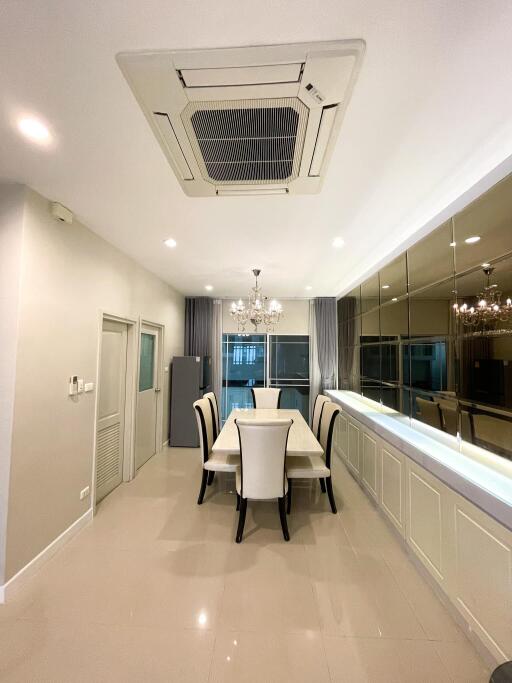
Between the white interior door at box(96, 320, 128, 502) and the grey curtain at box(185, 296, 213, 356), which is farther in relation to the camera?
the grey curtain at box(185, 296, 213, 356)

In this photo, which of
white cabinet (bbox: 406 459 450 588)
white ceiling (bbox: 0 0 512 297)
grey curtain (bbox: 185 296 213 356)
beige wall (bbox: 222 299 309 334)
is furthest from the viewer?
beige wall (bbox: 222 299 309 334)

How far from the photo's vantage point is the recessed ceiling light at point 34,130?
142cm

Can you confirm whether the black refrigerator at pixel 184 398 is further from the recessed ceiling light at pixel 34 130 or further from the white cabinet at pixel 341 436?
the recessed ceiling light at pixel 34 130

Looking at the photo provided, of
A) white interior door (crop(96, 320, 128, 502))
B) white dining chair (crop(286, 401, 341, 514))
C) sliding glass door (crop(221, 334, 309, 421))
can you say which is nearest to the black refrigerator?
sliding glass door (crop(221, 334, 309, 421))

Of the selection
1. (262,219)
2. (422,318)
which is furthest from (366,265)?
(262,219)

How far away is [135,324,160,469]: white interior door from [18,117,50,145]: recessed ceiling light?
2.60 meters

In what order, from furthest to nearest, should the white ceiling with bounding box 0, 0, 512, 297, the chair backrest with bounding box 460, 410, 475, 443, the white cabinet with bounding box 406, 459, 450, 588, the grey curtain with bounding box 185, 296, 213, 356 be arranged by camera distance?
1. the grey curtain with bounding box 185, 296, 213, 356
2. the chair backrest with bounding box 460, 410, 475, 443
3. the white cabinet with bounding box 406, 459, 450, 588
4. the white ceiling with bounding box 0, 0, 512, 297

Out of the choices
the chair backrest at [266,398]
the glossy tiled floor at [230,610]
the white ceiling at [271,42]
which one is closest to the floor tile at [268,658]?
the glossy tiled floor at [230,610]

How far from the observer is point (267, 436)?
2359mm

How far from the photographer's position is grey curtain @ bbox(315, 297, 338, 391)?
577 centimetres

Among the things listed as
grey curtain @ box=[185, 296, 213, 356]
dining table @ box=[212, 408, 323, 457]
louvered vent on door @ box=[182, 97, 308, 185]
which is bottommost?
dining table @ box=[212, 408, 323, 457]

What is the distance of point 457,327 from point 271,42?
1980 mm

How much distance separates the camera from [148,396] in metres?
4.18

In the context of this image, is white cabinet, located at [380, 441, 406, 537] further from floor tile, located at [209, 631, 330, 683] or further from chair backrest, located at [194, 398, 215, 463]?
chair backrest, located at [194, 398, 215, 463]
